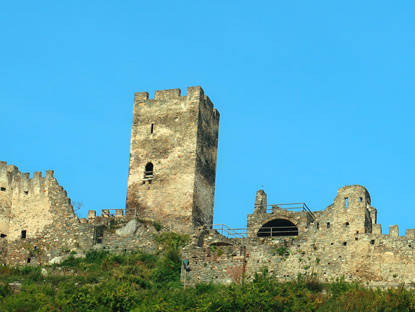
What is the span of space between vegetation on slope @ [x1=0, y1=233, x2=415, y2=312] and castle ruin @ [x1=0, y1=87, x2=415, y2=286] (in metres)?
1.59

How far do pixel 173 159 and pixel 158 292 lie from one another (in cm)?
1266

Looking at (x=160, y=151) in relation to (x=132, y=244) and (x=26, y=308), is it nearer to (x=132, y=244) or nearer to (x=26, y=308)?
(x=132, y=244)

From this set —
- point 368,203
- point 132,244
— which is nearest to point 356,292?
point 368,203

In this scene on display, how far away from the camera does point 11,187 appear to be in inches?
2594

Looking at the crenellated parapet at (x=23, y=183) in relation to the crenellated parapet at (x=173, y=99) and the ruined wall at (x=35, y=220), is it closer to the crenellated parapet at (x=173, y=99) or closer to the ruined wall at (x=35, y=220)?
the ruined wall at (x=35, y=220)

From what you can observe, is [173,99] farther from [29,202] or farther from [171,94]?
[29,202]

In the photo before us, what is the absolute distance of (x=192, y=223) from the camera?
64.4 metres

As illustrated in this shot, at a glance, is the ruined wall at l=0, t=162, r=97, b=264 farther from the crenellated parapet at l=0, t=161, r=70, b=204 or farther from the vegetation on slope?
the vegetation on slope

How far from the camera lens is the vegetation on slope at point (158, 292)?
5169cm

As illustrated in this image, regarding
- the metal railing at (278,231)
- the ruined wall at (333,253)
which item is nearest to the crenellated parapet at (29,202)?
the ruined wall at (333,253)

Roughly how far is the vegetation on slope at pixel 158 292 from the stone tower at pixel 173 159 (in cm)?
499

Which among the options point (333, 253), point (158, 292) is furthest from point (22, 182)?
point (333, 253)

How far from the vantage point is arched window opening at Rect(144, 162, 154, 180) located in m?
66.9

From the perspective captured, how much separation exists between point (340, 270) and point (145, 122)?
1763 centimetres
